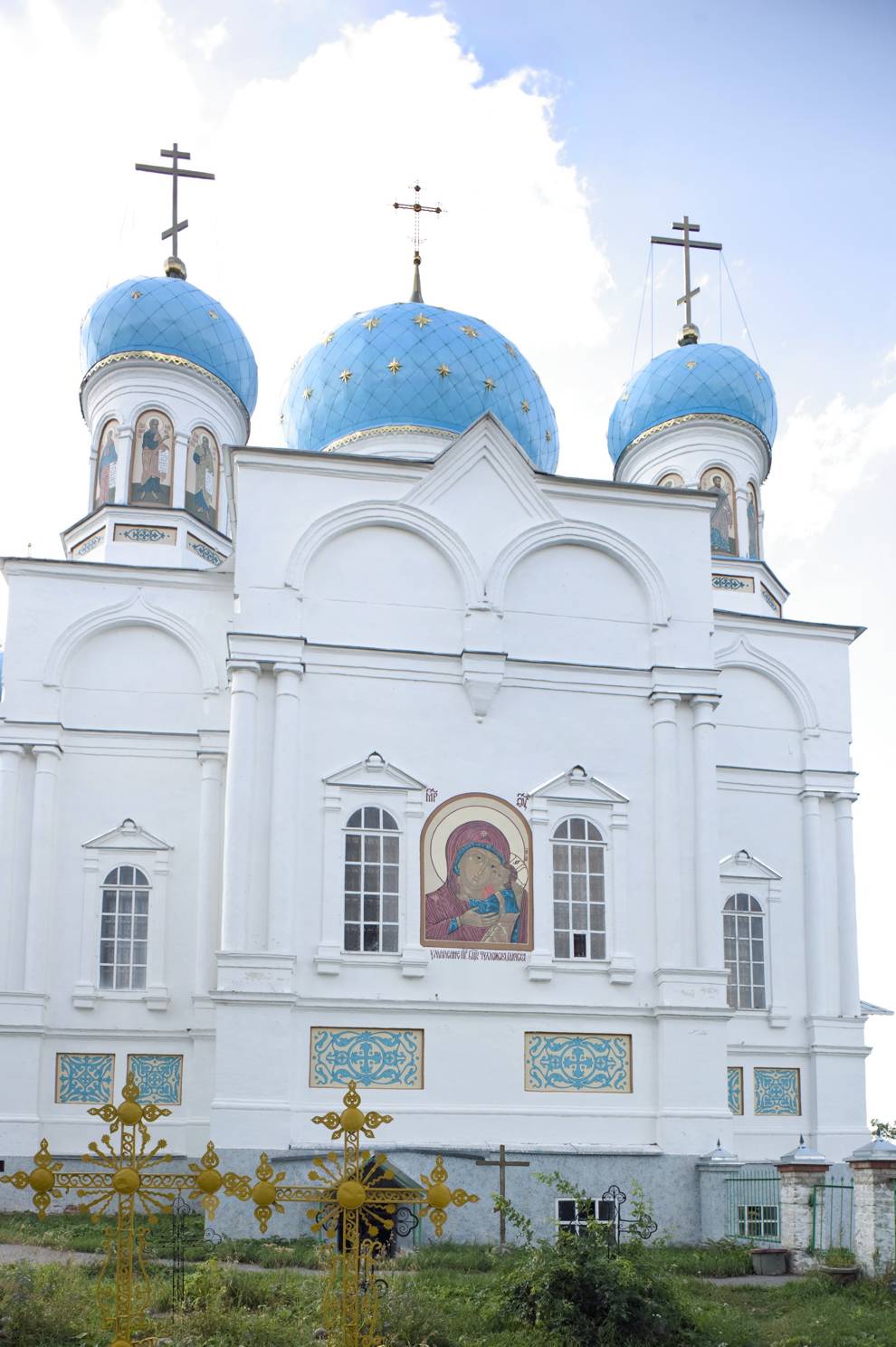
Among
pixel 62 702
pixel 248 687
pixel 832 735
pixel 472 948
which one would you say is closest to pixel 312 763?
pixel 248 687

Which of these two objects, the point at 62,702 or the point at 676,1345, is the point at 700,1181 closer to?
the point at 676,1345

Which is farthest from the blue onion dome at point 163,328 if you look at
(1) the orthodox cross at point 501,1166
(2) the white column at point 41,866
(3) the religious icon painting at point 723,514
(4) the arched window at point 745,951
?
(1) the orthodox cross at point 501,1166

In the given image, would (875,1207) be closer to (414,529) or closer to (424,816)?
(424,816)

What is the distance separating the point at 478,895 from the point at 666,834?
6.23ft

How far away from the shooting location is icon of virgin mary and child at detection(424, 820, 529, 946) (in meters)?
14.2

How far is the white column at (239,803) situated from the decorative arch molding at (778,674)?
6.28 metres

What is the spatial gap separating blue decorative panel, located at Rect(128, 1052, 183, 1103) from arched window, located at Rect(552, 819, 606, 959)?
4124 mm

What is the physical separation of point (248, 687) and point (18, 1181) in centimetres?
765

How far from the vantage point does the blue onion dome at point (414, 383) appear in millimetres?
18078

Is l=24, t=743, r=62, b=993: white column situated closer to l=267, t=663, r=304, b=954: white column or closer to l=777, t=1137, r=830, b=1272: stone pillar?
l=267, t=663, r=304, b=954: white column

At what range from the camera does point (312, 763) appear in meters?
14.4

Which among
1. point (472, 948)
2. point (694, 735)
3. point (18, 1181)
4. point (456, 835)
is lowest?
point (18, 1181)

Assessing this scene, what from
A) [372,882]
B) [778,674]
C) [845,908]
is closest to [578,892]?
[372,882]

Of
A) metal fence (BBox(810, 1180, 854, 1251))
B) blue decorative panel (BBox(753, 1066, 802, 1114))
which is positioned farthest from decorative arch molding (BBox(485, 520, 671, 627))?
metal fence (BBox(810, 1180, 854, 1251))
